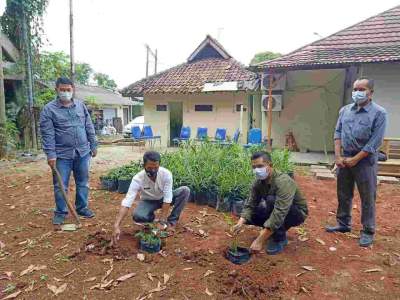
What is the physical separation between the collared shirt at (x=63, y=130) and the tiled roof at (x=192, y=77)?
9383 mm

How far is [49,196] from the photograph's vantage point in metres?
5.46

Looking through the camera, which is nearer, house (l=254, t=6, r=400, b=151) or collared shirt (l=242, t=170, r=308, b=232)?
collared shirt (l=242, t=170, r=308, b=232)

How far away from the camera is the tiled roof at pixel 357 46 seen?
26.0ft

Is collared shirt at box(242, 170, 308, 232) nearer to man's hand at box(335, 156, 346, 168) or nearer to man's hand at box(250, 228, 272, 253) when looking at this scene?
man's hand at box(250, 228, 272, 253)

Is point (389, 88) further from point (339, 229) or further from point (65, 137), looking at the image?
point (65, 137)

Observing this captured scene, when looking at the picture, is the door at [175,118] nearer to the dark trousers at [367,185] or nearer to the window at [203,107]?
the window at [203,107]

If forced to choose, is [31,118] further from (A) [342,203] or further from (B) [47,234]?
(A) [342,203]

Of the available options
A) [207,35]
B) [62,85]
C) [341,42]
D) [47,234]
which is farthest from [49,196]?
[207,35]

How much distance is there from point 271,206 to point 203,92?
34.5 feet

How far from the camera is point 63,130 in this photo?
3982 millimetres

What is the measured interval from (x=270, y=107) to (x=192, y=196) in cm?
552

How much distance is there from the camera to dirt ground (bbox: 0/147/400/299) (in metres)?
2.67

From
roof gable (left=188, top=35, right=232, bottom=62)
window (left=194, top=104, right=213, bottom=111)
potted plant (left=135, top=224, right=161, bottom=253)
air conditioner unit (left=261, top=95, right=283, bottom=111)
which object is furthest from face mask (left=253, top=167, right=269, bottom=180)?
roof gable (left=188, top=35, right=232, bottom=62)

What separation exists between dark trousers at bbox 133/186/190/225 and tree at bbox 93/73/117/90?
38.9m
